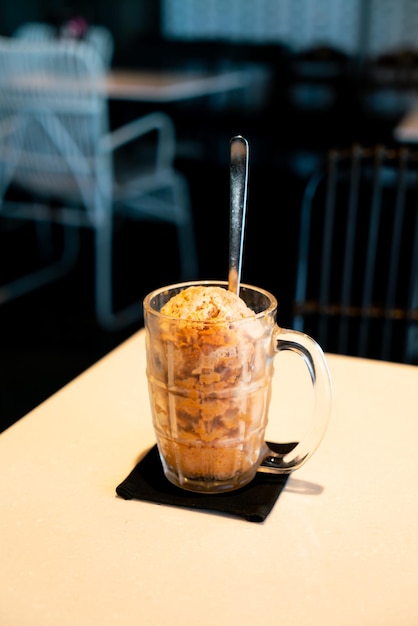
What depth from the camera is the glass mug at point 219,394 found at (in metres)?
0.63

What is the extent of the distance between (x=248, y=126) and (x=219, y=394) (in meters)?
3.69

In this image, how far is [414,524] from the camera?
63 cm

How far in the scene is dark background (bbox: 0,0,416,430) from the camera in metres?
3.50

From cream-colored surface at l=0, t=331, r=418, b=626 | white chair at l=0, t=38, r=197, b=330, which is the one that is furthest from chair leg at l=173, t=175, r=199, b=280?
cream-colored surface at l=0, t=331, r=418, b=626

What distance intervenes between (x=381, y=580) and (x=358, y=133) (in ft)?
12.2

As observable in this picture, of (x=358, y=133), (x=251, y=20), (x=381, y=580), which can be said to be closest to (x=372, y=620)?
(x=381, y=580)

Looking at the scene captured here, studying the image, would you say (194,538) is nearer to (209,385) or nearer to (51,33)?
(209,385)

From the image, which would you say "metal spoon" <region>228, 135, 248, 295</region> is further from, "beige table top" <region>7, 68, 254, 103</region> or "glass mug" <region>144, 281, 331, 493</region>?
"beige table top" <region>7, 68, 254, 103</region>

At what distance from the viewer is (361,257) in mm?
2965

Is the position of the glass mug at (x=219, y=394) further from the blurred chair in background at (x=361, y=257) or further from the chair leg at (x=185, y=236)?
the chair leg at (x=185, y=236)

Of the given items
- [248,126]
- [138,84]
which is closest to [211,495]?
[138,84]

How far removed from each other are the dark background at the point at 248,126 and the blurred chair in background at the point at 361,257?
0.33 m

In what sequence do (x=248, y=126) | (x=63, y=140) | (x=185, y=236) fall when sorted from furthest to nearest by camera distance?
1. (x=248, y=126)
2. (x=185, y=236)
3. (x=63, y=140)

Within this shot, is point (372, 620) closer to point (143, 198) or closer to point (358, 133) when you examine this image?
point (143, 198)
